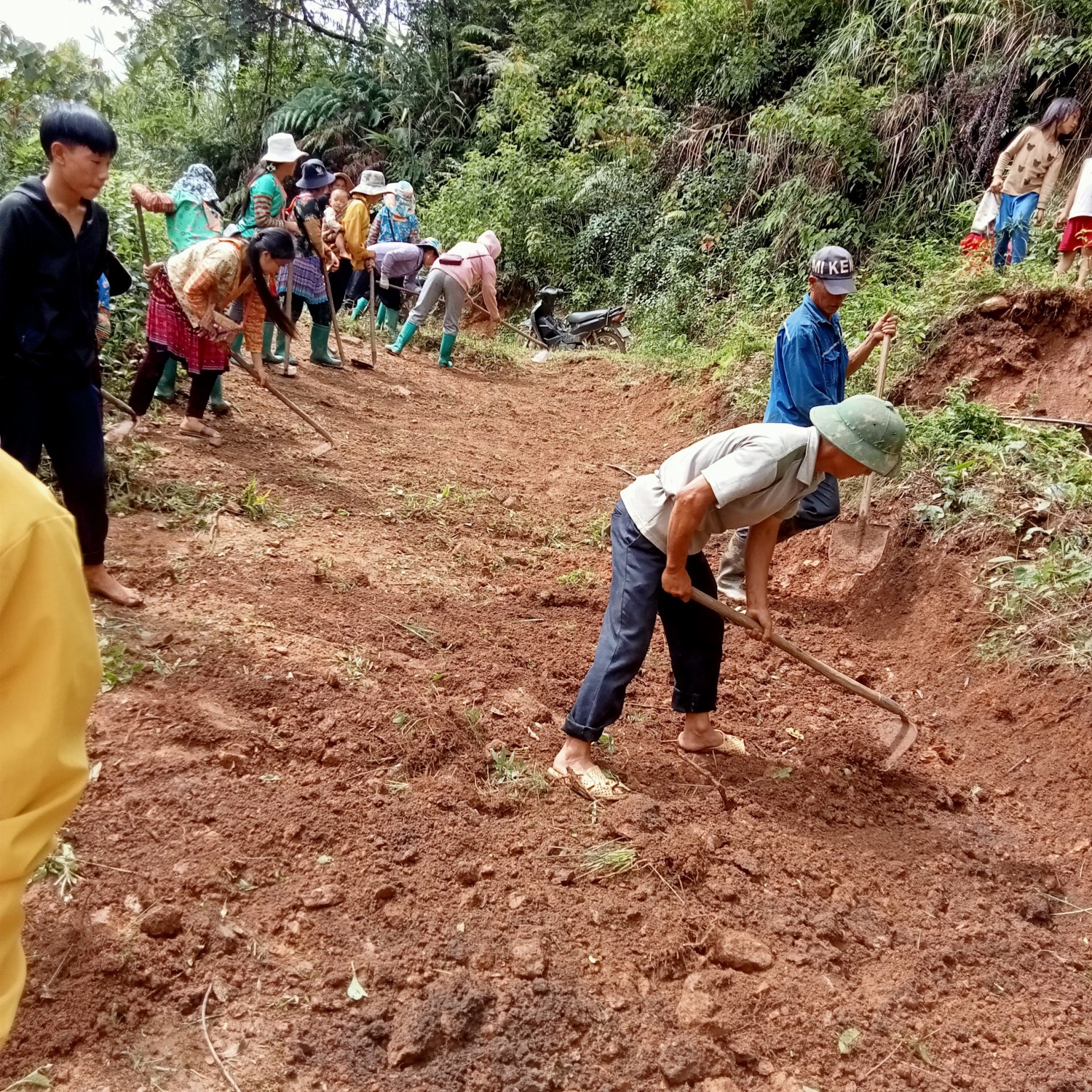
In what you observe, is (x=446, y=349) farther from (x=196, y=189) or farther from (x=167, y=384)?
(x=167, y=384)

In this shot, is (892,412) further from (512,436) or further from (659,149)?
(659,149)

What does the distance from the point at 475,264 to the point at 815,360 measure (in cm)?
612

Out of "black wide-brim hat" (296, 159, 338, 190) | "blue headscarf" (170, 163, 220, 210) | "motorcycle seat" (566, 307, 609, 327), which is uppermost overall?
"black wide-brim hat" (296, 159, 338, 190)

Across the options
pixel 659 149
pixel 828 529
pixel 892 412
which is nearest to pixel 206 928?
pixel 892 412

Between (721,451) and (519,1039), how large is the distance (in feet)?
5.91

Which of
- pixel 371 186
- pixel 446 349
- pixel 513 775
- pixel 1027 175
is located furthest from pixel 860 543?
pixel 371 186

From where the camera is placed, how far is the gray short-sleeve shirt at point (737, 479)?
2748 millimetres

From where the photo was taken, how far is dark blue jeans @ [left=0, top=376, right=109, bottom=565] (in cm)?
317

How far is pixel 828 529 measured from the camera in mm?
5379

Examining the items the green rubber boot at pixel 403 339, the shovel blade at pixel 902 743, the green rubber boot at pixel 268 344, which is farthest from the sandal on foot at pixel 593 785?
the green rubber boot at pixel 403 339

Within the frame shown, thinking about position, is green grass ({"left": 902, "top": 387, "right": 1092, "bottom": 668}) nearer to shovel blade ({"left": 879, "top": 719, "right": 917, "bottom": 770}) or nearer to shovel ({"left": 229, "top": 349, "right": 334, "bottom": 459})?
shovel blade ({"left": 879, "top": 719, "right": 917, "bottom": 770})

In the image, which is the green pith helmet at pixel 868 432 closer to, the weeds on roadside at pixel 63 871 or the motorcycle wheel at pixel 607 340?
the weeds on roadside at pixel 63 871

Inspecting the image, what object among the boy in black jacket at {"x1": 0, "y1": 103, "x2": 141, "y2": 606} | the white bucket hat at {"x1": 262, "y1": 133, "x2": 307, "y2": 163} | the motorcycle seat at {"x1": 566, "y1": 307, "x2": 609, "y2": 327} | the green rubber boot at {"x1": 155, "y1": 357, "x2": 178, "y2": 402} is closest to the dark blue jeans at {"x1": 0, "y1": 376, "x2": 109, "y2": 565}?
the boy in black jacket at {"x1": 0, "y1": 103, "x2": 141, "y2": 606}

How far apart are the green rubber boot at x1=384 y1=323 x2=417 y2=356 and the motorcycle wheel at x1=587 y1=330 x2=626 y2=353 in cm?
390
